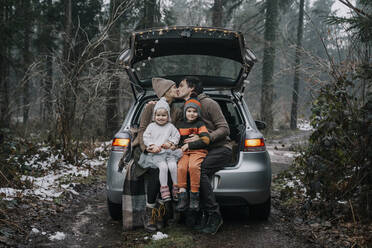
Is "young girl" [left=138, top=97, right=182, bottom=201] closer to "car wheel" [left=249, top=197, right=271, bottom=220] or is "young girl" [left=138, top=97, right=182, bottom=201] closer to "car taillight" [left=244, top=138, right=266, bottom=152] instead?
"car taillight" [left=244, top=138, right=266, bottom=152]

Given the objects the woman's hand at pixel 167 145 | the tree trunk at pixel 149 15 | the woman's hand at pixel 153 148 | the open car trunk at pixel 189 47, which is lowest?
the woman's hand at pixel 153 148

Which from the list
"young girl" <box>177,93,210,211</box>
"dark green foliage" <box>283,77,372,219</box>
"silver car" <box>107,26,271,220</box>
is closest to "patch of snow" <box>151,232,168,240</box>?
"young girl" <box>177,93,210,211</box>

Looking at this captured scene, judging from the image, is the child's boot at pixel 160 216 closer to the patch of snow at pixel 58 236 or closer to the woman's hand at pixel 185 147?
the woman's hand at pixel 185 147

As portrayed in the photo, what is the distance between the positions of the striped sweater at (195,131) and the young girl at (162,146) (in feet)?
0.42

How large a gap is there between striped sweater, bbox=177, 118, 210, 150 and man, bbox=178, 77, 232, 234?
75mm

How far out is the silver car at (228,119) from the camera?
3.98m

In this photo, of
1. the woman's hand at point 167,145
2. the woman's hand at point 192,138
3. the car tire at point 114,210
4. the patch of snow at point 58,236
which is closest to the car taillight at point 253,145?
the woman's hand at point 192,138

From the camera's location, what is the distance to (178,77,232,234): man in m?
3.95

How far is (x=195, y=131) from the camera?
420 centimetres

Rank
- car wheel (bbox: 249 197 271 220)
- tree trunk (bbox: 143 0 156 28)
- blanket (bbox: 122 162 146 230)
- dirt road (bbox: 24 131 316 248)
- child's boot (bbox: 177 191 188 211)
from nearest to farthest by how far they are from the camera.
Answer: dirt road (bbox: 24 131 316 248) → child's boot (bbox: 177 191 188 211) → blanket (bbox: 122 162 146 230) → car wheel (bbox: 249 197 271 220) → tree trunk (bbox: 143 0 156 28)

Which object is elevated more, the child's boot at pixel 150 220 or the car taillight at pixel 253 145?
the car taillight at pixel 253 145

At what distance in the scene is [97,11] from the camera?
16.1m

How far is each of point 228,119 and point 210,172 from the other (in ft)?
5.70

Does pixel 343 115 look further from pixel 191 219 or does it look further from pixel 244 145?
pixel 191 219
